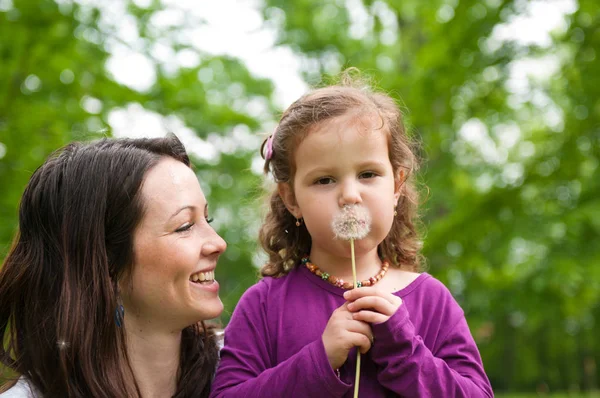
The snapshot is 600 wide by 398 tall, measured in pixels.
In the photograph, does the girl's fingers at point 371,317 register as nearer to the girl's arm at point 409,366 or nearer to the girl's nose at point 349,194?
the girl's arm at point 409,366

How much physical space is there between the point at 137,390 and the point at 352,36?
1135 centimetres

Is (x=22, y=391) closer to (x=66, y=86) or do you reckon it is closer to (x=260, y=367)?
(x=260, y=367)

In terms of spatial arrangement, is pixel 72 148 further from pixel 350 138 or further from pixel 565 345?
pixel 565 345

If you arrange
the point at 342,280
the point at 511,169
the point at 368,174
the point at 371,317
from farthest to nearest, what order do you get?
the point at 511,169, the point at 342,280, the point at 368,174, the point at 371,317

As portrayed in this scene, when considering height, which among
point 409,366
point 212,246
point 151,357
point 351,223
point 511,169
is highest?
point 351,223

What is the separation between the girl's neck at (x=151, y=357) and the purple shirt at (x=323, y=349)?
0.33 meters

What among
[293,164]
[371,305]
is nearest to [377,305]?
[371,305]

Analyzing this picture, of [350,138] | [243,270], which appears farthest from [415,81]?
[243,270]

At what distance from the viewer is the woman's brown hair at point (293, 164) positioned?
88.7 inches

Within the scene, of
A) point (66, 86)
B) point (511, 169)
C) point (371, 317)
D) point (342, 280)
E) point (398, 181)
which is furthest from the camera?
point (511, 169)

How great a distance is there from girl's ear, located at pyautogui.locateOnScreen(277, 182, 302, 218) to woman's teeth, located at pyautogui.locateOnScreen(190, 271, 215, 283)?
0.38 metres

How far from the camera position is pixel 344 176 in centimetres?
211

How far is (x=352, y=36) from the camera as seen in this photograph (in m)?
13.0

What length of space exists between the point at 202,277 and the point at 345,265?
1.73 feet
